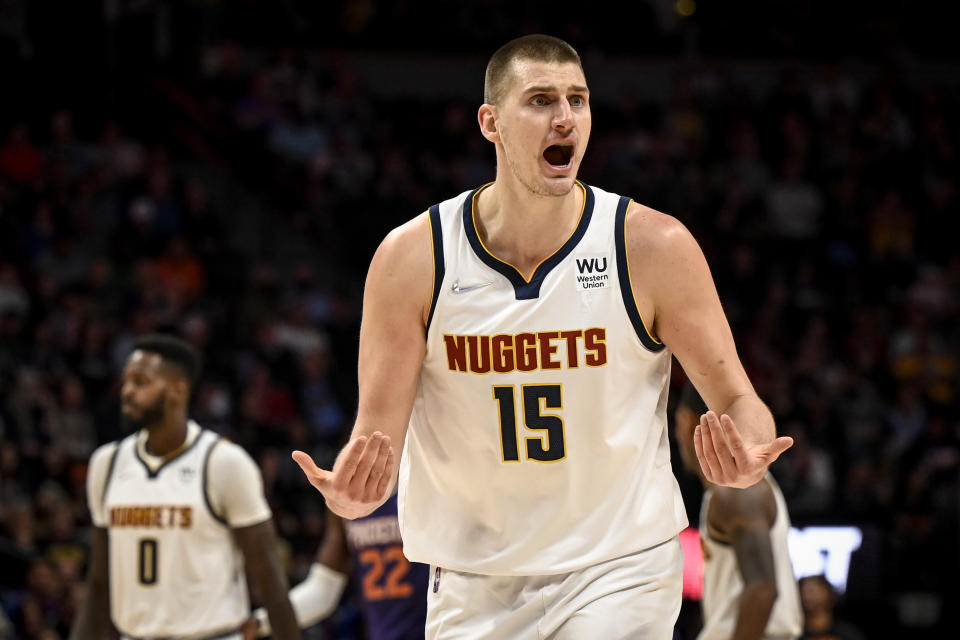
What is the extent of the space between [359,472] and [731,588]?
276cm

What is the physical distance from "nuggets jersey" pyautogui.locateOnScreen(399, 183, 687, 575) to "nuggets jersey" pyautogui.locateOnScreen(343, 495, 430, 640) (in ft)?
6.97

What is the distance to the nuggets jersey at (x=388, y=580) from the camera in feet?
20.5

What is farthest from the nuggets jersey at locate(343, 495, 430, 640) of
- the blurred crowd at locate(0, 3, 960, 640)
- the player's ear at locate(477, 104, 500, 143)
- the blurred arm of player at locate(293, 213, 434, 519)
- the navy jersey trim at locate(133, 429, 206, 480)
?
the blurred crowd at locate(0, 3, 960, 640)

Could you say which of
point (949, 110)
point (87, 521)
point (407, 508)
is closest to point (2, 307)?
point (87, 521)

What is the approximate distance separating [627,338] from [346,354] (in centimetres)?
1031

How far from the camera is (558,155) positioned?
4211 millimetres

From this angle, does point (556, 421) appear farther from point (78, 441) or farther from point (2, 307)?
point (2, 307)

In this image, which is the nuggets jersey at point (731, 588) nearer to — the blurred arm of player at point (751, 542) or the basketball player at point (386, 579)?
the blurred arm of player at point (751, 542)

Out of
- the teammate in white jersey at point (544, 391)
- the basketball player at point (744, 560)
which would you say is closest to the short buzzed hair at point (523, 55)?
the teammate in white jersey at point (544, 391)

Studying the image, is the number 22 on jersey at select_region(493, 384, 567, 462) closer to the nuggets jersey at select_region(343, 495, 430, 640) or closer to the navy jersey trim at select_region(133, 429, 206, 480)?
the nuggets jersey at select_region(343, 495, 430, 640)

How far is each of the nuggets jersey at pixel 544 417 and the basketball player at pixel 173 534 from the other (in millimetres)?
2673

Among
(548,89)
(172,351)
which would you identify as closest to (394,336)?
(548,89)

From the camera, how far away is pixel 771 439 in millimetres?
3932

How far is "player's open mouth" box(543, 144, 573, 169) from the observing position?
4188 millimetres
